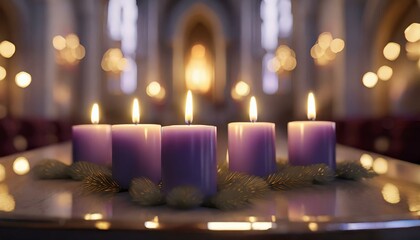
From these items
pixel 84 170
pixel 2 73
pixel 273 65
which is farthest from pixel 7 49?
pixel 273 65

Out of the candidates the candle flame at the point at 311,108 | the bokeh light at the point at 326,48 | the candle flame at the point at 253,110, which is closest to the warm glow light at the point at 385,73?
the bokeh light at the point at 326,48

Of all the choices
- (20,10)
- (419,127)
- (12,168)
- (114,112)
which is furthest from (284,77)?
(12,168)

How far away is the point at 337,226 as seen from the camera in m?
0.54

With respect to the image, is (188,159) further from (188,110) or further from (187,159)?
(188,110)

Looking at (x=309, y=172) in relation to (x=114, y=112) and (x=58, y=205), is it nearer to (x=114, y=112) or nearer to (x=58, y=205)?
(x=58, y=205)

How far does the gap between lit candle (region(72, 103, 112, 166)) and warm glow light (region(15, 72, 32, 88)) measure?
5.80 meters

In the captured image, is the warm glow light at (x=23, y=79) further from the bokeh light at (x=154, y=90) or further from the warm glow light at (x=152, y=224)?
the warm glow light at (x=152, y=224)

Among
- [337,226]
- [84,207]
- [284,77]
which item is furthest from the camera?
[284,77]

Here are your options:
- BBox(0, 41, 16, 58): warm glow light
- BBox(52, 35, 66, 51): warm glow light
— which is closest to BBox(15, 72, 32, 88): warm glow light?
BBox(0, 41, 16, 58): warm glow light

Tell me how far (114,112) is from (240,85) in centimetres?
384

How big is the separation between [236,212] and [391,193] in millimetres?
377

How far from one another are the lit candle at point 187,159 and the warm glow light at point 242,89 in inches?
448

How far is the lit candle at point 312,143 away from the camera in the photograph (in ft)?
3.44

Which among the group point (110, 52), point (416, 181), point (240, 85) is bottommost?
point (416, 181)
